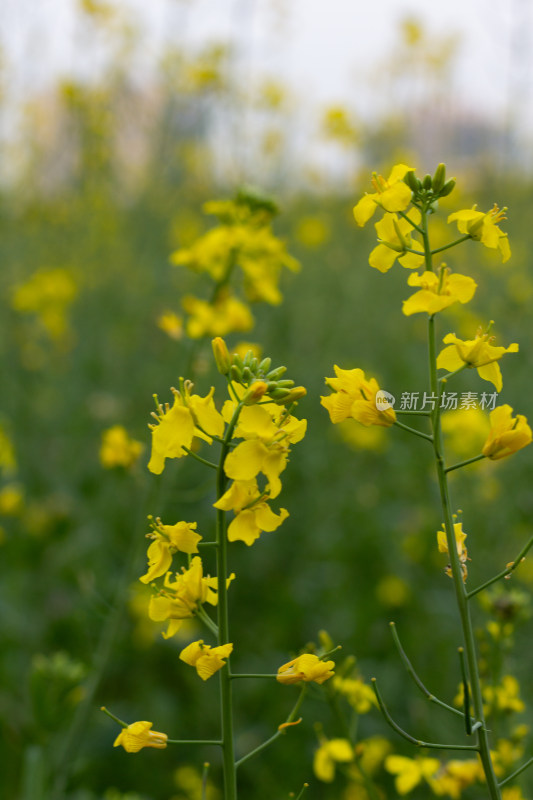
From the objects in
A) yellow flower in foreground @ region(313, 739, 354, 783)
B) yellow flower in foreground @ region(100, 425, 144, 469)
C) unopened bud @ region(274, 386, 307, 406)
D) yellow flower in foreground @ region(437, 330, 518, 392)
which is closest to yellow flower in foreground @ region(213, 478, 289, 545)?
unopened bud @ region(274, 386, 307, 406)

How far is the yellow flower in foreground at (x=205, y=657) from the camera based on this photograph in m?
1.00

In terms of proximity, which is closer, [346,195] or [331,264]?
[331,264]

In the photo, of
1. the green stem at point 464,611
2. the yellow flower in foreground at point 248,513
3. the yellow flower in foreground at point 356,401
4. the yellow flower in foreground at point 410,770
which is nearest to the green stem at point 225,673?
the yellow flower in foreground at point 248,513

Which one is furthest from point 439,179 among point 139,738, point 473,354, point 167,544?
point 139,738

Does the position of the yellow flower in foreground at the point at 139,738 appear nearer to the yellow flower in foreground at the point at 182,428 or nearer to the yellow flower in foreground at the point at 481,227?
the yellow flower in foreground at the point at 182,428

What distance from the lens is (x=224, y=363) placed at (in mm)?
1157

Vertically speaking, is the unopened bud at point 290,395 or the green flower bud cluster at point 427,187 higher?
the green flower bud cluster at point 427,187

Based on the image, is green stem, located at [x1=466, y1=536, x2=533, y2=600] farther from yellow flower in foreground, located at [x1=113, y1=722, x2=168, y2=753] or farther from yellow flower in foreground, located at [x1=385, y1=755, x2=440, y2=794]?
yellow flower in foreground, located at [x1=385, y1=755, x2=440, y2=794]

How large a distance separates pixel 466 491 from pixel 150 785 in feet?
5.83

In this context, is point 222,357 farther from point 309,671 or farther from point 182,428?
point 309,671

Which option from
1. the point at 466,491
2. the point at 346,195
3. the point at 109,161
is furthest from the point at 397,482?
the point at 346,195

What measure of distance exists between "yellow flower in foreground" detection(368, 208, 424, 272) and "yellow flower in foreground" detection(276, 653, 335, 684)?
60 centimetres

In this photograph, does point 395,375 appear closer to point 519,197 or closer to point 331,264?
point 331,264

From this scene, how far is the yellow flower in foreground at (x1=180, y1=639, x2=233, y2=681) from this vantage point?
3.30ft
